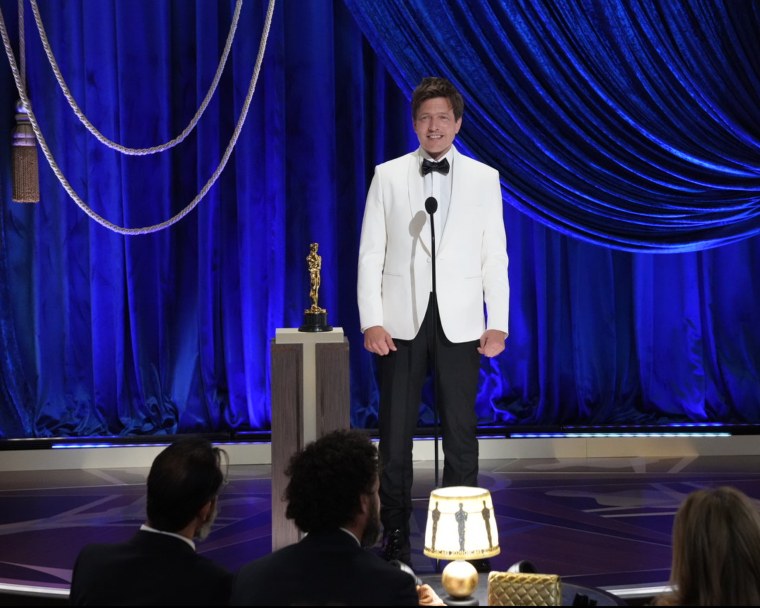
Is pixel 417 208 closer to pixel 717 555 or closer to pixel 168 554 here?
pixel 168 554

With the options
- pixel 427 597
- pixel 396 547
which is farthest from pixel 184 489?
pixel 396 547

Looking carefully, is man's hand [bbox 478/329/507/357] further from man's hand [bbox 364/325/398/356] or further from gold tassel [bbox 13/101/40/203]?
gold tassel [bbox 13/101/40/203]

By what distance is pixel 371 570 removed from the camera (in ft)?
6.63

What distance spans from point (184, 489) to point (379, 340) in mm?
1396

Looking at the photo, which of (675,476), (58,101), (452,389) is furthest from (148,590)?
(58,101)

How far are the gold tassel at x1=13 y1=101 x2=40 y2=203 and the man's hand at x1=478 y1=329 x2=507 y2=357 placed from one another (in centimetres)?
232

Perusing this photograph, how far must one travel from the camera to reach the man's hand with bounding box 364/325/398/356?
3.52 meters

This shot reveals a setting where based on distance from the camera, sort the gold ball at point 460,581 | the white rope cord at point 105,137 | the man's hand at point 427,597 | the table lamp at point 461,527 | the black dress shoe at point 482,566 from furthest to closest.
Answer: the white rope cord at point 105,137 → the black dress shoe at point 482,566 → the table lamp at point 461,527 → the gold ball at point 460,581 → the man's hand at point 427,597

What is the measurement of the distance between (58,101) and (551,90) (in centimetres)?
225

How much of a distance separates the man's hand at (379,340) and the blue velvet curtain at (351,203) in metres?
1.76

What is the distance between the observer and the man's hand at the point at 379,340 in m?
3.52

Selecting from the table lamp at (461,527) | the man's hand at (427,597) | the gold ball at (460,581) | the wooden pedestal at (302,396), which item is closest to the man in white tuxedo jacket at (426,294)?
the wooden pedestal at (302,396)

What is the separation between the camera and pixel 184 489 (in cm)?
220

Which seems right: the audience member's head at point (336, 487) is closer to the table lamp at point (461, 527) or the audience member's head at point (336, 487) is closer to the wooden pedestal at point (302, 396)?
the table lamp at point (461, 527)
